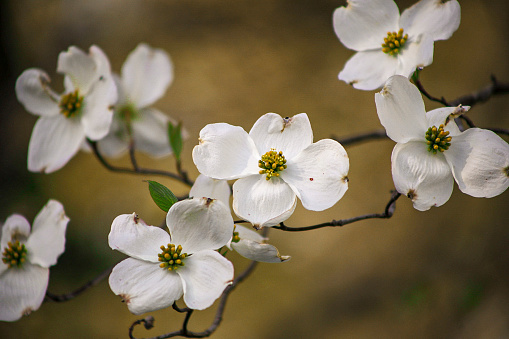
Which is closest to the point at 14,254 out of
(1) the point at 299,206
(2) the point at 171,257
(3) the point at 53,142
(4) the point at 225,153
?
(3) the point at 53,142

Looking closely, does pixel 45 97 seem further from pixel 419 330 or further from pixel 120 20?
pixel 120 20

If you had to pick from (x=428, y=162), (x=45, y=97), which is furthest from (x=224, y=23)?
(x=428, y=162)

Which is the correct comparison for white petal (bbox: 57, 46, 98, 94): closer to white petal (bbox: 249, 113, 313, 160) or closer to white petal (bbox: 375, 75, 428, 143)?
white petal (bbox: 249, 113, 313, 160)

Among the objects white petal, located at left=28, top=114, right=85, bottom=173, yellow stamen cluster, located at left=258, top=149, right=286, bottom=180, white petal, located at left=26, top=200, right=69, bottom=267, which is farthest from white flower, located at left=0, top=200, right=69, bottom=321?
yellow stamen cluster, located at left=258, top=149, right=286, bottom=180

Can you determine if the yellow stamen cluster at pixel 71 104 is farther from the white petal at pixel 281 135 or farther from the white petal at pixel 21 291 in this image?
the white petal at pixel 281 135

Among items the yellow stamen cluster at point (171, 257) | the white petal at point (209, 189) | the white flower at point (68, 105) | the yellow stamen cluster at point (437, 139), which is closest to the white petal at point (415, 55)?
the yellow stamen cluster at point (437, 139)
